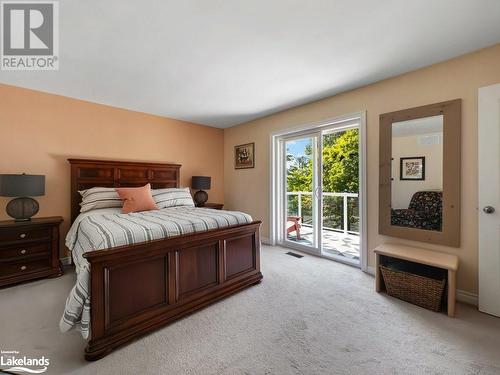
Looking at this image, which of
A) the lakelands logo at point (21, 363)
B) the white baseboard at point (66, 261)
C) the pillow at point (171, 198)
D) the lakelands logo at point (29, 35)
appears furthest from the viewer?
the pillow at point (171, 198)

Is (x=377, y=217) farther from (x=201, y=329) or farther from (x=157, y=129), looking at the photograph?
(x=157, y=129)

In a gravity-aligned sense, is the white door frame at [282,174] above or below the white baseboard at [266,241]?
above

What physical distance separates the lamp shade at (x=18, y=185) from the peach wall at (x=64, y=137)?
48cm

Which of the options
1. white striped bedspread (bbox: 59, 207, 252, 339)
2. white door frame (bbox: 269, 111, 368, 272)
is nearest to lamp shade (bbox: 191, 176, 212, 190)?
white door frame (bbox: 269, 111, 368, 272)

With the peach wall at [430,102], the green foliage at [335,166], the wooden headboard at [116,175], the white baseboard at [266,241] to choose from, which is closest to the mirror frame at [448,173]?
the peach wall at [430,102]

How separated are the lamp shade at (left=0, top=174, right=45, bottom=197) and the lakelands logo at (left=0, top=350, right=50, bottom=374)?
5.53 feet

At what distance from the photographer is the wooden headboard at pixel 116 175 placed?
3195 mm

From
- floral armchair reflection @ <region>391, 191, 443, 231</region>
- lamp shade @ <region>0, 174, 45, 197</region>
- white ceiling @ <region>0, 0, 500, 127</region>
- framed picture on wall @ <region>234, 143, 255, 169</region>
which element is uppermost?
white ceiling @ <region>0, 0, 500, 127</region>

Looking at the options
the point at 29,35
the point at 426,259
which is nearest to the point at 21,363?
the point at 29,35

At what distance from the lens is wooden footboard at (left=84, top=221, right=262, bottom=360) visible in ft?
4.94

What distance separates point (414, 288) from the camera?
6.89 ft

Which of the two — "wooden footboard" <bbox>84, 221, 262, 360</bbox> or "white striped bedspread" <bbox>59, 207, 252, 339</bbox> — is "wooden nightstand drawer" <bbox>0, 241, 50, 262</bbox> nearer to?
"white striped bedspread" <bbox>59, 207, 252, 339</bbox>

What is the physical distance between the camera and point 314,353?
1.52 m

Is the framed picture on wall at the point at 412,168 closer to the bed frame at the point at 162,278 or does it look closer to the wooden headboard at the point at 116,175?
the bed frame at the point at 162,278
